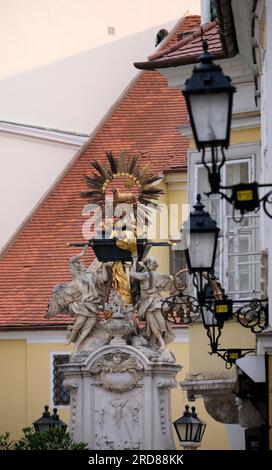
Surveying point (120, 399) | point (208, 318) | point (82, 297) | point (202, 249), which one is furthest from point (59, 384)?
point (202, 249)

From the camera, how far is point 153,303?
101 feet

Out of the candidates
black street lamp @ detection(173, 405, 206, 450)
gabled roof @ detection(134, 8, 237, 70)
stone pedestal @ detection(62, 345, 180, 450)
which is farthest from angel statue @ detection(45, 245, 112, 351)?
gabled roof @ detection(134, 8, 237, 70)

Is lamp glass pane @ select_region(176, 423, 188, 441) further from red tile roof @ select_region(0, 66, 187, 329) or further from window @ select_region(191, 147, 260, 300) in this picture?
red tile roof @ select_region(0, 66, 187, 329)

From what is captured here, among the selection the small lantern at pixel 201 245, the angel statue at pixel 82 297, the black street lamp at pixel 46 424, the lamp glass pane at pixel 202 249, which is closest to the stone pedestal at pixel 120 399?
the black street lamp at pixel 46 424

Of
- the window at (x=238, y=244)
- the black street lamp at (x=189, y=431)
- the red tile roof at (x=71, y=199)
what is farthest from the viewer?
the red tile roof at (x=71, y=199)

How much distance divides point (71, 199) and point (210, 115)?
27.6m

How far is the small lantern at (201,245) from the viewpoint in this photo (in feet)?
61.5

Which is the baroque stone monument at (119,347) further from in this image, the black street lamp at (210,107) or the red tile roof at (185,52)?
the black street lamp at (210,107)

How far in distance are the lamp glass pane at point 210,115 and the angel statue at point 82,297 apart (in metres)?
15.2

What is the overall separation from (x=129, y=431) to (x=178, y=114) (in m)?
14.4

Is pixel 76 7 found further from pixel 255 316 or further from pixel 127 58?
pixel 255 316

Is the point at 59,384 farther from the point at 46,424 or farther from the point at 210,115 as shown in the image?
the point at 210,115

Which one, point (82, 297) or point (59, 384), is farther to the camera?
point (59, 384)
